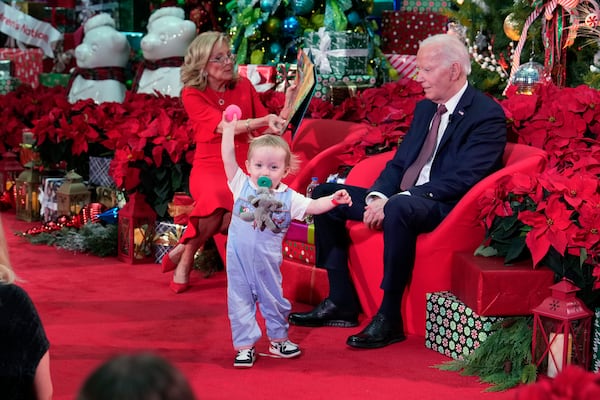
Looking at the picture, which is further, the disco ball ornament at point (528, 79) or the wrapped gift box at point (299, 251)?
the disco ball ornament at point (528, 79)

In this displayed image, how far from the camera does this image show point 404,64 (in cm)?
752

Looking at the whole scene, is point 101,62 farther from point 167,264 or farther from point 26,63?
point 167,264

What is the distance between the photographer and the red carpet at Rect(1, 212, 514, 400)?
326cm

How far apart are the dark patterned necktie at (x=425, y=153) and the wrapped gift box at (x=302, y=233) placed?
53 centimetres

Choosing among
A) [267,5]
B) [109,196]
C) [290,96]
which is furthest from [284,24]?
[290,96]

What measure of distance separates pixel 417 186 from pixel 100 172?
9.24 ft

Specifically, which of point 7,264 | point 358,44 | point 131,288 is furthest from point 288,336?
point 358,44

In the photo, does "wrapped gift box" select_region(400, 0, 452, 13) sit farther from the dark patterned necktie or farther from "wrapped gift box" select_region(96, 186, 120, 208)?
the dark patterned necktie

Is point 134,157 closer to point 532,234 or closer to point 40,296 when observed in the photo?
point 40,296

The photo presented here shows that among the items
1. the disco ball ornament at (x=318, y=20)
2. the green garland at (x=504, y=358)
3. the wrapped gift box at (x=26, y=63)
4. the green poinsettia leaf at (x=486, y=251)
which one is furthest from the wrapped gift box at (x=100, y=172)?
the wrapped gift box at (x=26, y=63)

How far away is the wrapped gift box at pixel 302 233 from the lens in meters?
4.36

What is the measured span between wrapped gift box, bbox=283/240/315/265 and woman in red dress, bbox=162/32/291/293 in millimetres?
353

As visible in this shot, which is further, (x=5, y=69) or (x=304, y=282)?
(x=5, y=69)

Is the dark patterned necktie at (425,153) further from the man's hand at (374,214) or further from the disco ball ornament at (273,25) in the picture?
the disco ball ornament at (273,25)
